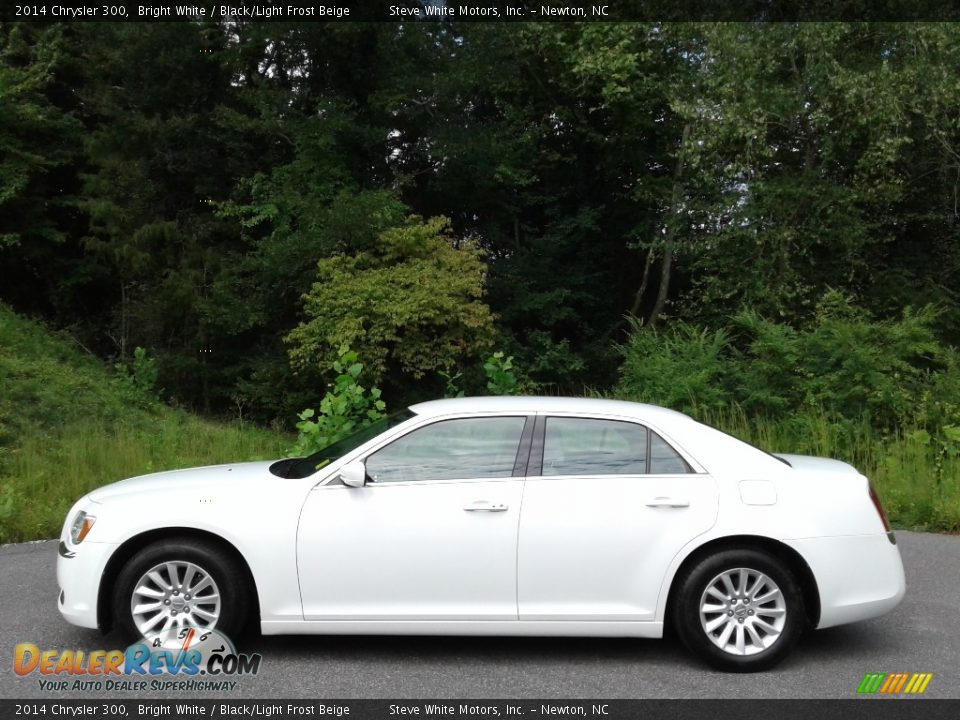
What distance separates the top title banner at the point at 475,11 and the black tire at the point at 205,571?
16.8m

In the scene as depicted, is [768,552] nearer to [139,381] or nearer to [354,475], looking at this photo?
[354,475]

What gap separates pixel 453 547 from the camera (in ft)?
17.1

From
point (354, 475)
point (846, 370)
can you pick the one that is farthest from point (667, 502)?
point (846, 370)

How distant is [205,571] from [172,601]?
0.86 ft

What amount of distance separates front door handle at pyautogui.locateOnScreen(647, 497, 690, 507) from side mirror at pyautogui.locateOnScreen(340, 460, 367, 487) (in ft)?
5.26

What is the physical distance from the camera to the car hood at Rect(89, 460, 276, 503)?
5.59 metres

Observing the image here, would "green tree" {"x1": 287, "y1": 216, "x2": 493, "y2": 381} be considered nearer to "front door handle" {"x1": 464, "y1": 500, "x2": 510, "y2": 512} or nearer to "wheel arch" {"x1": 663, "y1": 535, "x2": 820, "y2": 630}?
"front door handle" {"x1": 464, "y1": 500, "x2": 510, "y2": 512}

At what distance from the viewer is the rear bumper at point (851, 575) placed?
5.24 metres

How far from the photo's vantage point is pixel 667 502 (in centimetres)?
528

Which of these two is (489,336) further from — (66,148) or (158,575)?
(158,575)

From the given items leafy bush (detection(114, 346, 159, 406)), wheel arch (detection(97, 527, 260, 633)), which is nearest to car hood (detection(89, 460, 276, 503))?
wheel arch (detection(97, 527, 260, 633))

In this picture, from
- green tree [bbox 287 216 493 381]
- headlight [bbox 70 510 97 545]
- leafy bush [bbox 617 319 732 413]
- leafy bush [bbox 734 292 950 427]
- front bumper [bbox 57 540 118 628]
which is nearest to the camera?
front bumper [bbox 57 540 118 628]
